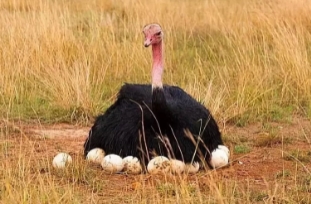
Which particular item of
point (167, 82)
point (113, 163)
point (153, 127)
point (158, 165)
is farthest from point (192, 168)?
point (167, 82)

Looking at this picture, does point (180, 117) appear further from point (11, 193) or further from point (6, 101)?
point (6, 101)

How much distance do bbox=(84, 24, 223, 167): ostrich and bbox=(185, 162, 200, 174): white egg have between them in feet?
0.14

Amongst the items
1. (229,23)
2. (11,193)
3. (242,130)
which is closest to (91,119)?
(242,130)

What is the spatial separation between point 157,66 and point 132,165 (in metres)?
0.70

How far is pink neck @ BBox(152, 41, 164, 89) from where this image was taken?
5652mm

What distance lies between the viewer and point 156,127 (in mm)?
5707

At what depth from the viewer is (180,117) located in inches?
230

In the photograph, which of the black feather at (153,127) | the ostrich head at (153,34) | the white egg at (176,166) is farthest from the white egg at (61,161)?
the ostrich head at (153,34)

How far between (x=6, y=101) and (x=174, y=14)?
5244mm

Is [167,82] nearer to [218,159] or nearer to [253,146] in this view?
[253,146]

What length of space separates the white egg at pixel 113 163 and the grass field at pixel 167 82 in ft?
0.21

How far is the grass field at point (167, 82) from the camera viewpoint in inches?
206

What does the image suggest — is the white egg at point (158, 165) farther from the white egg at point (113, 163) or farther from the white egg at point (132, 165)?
the white egg at point (113, 163)

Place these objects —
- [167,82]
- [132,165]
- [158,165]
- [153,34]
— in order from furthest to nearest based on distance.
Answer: [167,82] → [153,34] → [132,165] → [158,165]
